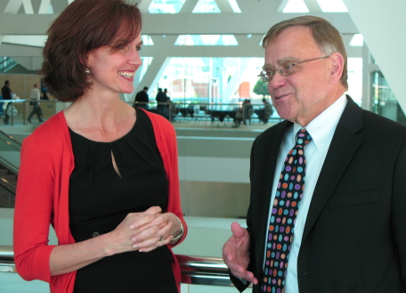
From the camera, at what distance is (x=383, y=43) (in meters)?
3.33

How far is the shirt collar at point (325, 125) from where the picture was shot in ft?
4.70

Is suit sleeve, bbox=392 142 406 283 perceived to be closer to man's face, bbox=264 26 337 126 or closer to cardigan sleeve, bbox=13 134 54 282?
man's face, bbox=264 26 337 126

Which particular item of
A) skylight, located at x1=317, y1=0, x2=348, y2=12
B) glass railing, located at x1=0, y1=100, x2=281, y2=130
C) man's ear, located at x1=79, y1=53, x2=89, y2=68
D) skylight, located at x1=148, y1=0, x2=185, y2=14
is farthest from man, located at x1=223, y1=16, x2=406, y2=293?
skylight, located at x1=148, y1=0, x2=185, y2=14

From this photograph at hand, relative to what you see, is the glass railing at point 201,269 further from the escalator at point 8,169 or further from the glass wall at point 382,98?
the glass wall at point 382,98

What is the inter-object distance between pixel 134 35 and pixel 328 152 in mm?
750

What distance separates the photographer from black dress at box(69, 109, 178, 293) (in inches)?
59.3

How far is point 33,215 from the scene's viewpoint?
1403 millimetres

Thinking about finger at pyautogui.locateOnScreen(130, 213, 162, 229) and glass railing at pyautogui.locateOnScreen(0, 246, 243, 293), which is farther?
glass railing at pyautogui.locateOnScreen(0, 246, 243, 293)

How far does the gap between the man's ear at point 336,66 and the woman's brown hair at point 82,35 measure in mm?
663

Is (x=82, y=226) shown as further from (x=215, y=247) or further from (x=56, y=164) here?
(x=215, y=247)

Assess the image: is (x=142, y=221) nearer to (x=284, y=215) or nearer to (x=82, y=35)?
(x=284, y=215)

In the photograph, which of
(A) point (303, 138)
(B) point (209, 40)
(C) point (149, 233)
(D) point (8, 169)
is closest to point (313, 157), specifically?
(A) point (303, 138)

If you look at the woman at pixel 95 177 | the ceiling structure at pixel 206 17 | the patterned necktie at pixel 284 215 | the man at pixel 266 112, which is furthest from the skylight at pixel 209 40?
the patterned necktie at pixel 284 215

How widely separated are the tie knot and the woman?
0.48 m
